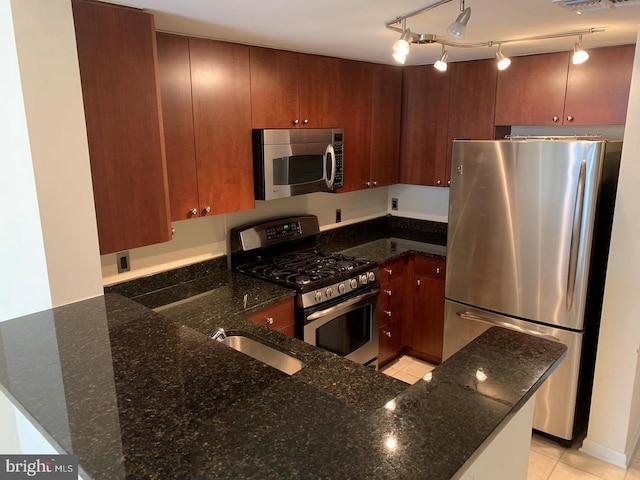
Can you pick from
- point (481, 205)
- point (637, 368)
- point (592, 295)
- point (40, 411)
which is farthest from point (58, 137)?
point (637, 368)

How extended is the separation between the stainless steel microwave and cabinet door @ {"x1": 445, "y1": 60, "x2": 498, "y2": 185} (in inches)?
37.5

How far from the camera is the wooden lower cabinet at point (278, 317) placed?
8.06ft

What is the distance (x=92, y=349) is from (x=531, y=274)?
7.40ft

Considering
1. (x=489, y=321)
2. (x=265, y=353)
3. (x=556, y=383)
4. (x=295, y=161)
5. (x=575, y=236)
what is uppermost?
(x=295, y=161)

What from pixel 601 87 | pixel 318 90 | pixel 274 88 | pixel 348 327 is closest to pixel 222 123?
pixel 274 88

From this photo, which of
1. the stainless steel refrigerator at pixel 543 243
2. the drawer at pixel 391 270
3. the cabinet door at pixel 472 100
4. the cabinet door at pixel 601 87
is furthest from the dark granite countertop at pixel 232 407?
the cabinet door at pixel 472 100

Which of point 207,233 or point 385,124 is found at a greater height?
point 385,124

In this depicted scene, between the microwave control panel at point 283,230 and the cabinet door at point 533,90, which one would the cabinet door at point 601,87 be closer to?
the cabinet door at point 533,90

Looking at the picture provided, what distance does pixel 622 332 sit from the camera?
248 cm

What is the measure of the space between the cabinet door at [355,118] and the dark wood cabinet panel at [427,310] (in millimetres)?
759

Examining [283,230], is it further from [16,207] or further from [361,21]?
[16,207]

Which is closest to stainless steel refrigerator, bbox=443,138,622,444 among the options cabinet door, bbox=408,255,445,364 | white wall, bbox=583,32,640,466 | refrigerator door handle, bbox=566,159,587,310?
refrigerator door handle, bbox=566,159,587,310

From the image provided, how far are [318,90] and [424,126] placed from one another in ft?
3.38

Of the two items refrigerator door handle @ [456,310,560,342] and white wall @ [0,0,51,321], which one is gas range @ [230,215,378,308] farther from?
white wall @ [0,0,51,321]
